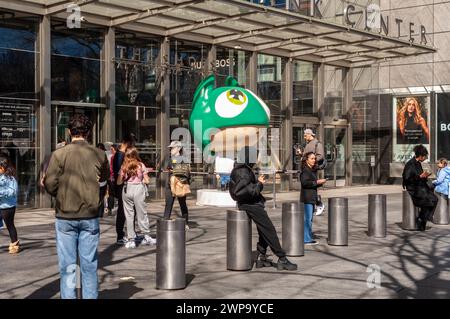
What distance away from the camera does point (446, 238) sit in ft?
39.0

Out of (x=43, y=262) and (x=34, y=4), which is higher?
(x=34, y=4)

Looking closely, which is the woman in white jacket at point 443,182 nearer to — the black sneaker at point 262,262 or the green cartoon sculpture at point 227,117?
the green cartoon sculpture at point 227,117

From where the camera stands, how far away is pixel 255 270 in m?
8.54

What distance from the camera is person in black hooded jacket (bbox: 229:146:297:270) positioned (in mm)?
8312

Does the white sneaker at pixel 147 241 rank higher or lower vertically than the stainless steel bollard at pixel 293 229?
lower

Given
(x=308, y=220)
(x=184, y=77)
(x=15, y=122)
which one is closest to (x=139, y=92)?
(x=184, y=77)

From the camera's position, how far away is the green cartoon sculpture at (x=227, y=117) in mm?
14555

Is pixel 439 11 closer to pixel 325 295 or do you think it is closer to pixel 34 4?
pixel 34 4

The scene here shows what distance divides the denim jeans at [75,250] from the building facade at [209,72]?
10950 mm

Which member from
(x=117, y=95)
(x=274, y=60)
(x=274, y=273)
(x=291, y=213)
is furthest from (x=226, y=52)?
(x=274, y=273)

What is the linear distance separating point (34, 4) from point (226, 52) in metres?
7.38

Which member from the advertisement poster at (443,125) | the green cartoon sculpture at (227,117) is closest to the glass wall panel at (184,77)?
the green cartoon sculpture at (227,117)

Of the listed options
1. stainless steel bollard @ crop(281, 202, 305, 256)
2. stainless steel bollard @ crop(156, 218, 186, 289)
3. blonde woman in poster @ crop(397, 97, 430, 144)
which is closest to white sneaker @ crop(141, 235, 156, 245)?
stainless steel bollard @ crop(281, 202, 305, 256)

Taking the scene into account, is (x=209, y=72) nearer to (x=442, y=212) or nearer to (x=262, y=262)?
(x=442, y=212)
